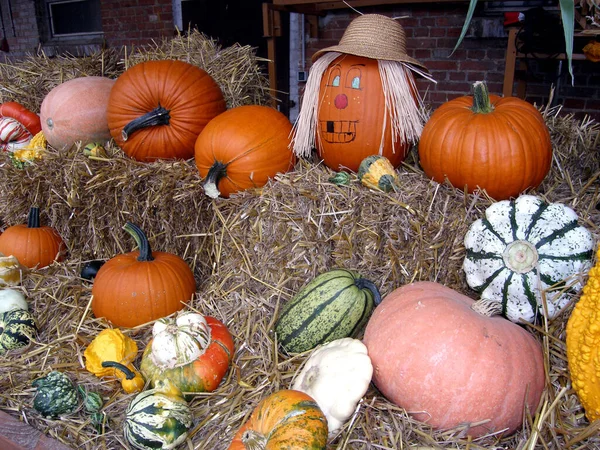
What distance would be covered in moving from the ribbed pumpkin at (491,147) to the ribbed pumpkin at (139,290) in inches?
59.3

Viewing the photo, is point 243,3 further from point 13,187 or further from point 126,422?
point 126,422

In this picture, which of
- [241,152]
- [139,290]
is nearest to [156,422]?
[139,290]

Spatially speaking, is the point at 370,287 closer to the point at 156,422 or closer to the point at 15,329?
the point at 156,422

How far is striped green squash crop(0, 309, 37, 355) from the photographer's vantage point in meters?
2.49

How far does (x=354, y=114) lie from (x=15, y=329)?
83.2 inches

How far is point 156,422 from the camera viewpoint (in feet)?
5.75

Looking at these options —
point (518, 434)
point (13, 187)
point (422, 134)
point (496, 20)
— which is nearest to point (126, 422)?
point (518, 434)

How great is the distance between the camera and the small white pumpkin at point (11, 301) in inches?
106

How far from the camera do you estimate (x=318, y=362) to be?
1867 millimetres

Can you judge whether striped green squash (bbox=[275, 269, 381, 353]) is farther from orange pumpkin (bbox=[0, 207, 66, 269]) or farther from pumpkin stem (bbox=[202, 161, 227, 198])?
orange pumpkin (bbox=[0, 207, 66, 269])

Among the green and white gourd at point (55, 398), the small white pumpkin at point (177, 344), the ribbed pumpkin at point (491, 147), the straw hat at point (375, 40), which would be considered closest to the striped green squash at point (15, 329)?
the green and white gourd at point (55, 398)

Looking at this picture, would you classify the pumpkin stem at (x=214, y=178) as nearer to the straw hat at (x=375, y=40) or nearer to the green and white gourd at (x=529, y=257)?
the straw hat at (x=375, y=40)

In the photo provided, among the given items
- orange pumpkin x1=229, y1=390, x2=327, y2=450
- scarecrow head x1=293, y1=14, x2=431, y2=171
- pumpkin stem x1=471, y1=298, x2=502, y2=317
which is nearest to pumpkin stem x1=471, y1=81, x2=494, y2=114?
scarecrow head x1=293, y1=14, x2=431, y2=171

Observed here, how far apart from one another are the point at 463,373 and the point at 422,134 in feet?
4.06
